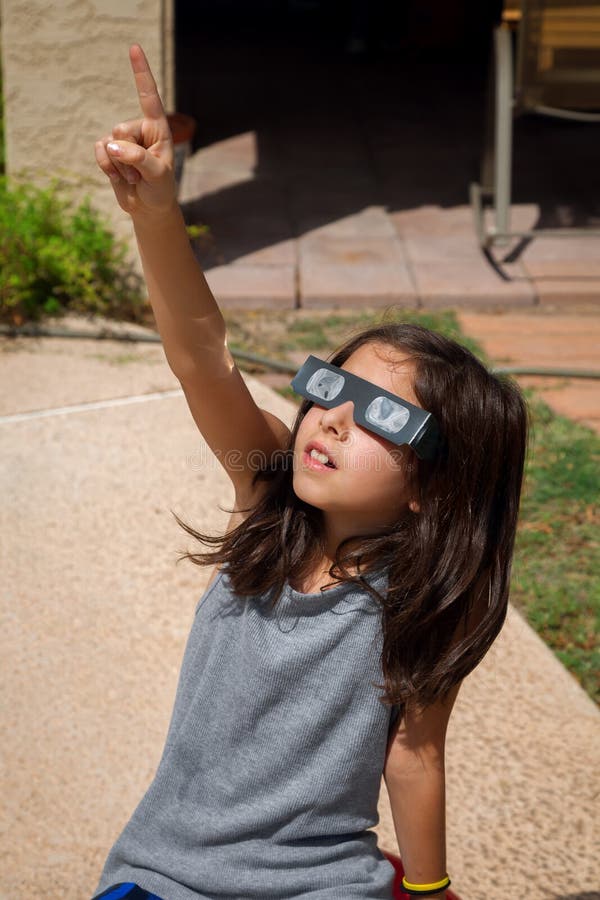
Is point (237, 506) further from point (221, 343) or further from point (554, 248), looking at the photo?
point (554, 248)

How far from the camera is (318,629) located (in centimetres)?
155

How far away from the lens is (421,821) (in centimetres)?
154

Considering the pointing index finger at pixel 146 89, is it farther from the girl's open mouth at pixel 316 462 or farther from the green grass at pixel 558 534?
the green grass at pixel 558 534

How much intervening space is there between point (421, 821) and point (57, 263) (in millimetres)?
3238

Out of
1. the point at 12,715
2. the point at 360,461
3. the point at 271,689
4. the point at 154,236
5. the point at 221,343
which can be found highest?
the point at 154,236

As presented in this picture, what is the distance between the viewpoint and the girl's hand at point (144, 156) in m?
1.30

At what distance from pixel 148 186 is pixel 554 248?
14.1 feet

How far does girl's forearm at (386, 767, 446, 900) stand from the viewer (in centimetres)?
154

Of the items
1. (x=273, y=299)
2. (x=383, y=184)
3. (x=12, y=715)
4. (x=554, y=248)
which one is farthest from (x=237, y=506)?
(x=383, y=184)

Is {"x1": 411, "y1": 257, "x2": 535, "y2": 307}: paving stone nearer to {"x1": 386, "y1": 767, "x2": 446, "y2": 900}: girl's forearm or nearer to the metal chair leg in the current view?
the metal chair leg

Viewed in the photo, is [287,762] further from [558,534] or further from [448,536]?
[558,534]

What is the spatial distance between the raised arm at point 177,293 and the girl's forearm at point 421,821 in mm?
491

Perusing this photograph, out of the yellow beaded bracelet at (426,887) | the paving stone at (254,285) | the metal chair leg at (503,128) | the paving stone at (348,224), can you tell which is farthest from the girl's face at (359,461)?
the paving stone at (348,224)

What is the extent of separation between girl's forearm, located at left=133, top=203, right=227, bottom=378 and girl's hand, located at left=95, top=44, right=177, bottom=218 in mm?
38
